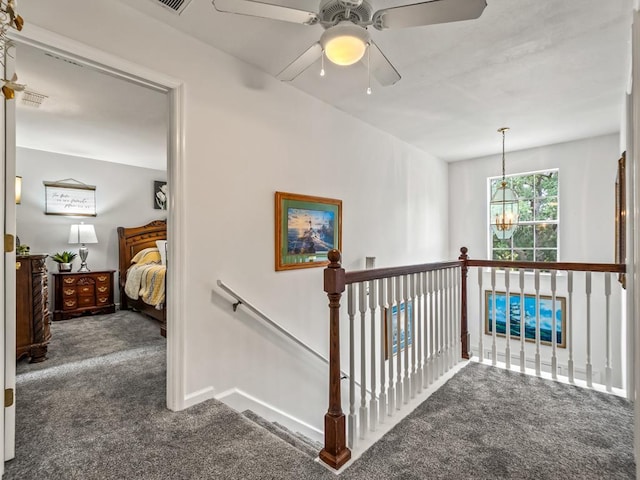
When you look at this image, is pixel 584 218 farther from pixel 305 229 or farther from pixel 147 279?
pixel 147 279

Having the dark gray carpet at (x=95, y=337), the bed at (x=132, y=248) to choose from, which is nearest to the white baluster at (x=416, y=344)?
the dark gray carpet at (x=95, y=337)

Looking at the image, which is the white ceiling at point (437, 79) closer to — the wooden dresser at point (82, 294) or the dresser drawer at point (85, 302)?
the wooden dresser at point (82, 294)

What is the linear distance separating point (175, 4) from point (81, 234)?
4468 millimetres

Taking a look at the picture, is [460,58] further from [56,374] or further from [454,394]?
[56,374]

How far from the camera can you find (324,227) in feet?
10.6

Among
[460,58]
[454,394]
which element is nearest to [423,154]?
[460,58]

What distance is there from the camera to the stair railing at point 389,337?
5.53 feet

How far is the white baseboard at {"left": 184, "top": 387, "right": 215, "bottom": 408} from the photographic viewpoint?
2121 millimetres

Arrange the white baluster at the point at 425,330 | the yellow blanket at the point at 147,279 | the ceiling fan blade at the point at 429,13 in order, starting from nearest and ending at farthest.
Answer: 1. the ceiling fan blade at the point at 429,13
2. the white baluster at the point at 425,330
3. the yellow blanket at the point at 147,279

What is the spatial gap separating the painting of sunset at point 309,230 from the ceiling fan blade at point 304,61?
112 cm

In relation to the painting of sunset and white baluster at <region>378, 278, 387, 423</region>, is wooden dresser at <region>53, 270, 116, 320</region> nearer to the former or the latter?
the painting of sunset

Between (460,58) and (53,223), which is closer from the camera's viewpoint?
(460,58)

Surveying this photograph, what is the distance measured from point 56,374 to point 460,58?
4.20m

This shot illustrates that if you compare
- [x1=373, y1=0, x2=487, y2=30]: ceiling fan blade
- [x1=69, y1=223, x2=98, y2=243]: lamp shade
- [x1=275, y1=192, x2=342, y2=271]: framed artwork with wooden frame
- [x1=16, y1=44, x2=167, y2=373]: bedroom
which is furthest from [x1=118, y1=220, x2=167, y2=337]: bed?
[x1=373, y1=0, x2=487, y2=30]: ceiling fan blade
